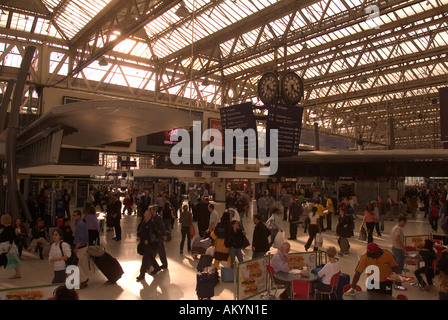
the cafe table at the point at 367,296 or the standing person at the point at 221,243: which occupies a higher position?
the standing person at the point at 221,243

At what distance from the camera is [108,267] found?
701 centimetres

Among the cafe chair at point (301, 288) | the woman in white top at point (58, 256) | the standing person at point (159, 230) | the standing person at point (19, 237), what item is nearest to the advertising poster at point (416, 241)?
the cafe chair at point (301, 288)

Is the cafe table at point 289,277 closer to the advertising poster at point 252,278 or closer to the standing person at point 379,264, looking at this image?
the advertising poster at point 252,278

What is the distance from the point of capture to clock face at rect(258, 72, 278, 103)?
1030cm

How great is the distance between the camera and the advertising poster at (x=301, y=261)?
21.6ft

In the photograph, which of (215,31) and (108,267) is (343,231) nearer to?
(108,267)

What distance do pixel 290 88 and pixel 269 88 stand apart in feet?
2.17

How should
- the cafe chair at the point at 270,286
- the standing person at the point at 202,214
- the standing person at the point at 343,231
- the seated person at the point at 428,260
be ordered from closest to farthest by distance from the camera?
the cafe chair at the point at 270,286 → the seated person at the point at 428,260 → the standing person at the point at 343,231 → the standing person at the point at 202,214

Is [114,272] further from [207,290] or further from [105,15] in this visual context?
[105,15]

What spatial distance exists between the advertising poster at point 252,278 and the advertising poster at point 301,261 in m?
0.59

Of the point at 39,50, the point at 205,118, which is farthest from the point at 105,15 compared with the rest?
the point at 205,118

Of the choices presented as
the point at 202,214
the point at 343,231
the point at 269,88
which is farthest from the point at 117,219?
the point at 343,231

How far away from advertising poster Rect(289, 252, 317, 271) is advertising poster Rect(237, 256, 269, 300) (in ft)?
1.94

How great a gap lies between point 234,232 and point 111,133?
5146 mm
